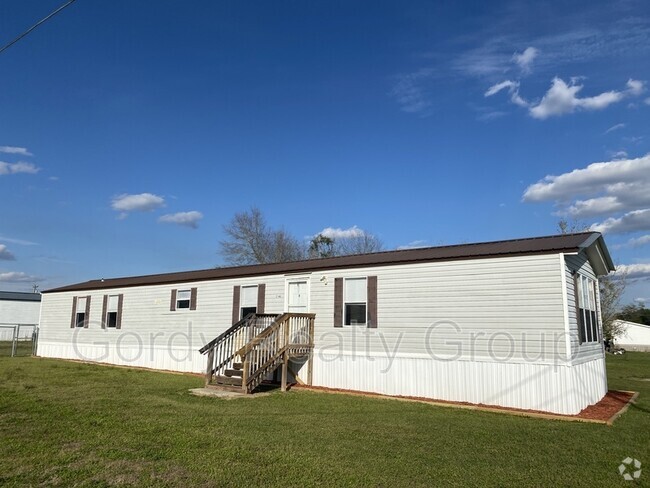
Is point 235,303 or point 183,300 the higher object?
point 183,300

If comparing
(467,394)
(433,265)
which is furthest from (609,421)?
(433,265)

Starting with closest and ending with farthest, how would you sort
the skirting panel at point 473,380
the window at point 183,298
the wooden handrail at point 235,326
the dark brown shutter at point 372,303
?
the skirting panel at point 473,380 < the dark brown shutter at point 372,303 < the wooden handrail at point 235,326 < the window at point 183,298

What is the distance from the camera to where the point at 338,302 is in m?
12.7

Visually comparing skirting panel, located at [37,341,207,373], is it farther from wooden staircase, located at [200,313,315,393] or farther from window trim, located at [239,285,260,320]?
wooden staircase, located at [200,313,315,393]

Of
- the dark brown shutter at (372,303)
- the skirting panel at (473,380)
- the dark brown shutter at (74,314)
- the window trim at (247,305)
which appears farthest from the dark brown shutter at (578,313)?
the dark brown shutter at (74,314)

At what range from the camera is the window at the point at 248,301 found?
14602 mm

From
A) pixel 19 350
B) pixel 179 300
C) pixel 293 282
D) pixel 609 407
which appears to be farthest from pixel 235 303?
pixel 19 350

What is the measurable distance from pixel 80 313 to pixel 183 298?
682cm

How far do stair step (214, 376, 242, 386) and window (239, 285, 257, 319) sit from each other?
9.33 feet

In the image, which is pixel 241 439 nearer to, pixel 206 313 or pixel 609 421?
pixel 609 421

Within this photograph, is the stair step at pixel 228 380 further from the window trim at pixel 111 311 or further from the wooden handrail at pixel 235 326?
the window trim at pixel 111 311

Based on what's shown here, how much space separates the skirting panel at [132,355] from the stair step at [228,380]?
3532 mm

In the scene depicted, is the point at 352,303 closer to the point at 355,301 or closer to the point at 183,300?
the point at 355,301

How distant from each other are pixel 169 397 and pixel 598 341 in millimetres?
10909
